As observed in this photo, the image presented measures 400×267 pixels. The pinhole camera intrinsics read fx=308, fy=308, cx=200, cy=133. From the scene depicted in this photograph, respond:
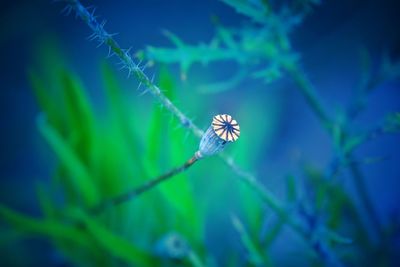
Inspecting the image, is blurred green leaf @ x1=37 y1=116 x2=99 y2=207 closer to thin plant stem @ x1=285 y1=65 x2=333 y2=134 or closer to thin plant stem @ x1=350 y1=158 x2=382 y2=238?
thin plant stem @ x1=285 y1=65 x2=333 y2=134

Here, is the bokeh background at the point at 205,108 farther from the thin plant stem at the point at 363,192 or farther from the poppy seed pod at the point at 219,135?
the poppy seed pod at the point at 219,135

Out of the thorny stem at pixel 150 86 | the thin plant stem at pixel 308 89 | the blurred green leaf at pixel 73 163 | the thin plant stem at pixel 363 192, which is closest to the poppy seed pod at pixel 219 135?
the thorny stem at pixel 150 86

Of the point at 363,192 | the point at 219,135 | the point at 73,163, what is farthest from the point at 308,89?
the point at 73,163

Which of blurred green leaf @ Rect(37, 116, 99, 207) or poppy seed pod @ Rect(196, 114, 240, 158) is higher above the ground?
blurred green leaf @ Rect(37, 116, 99, 207)

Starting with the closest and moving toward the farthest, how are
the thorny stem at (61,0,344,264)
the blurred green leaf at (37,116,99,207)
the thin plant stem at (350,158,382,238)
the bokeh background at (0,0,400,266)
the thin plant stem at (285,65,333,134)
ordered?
the thorny stem at (61,0,344,264) → the thin plant stem at (285,65,333,134) → the blurred green leaf at (37,116,99,207) → the thin plant stem at (350,158,382,238) → the bokeh background at (0,0,400,266)

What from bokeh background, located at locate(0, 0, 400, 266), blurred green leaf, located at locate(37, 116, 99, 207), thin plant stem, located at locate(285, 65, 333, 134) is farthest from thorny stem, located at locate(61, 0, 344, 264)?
blurred green leaf, located at locate(37, 116, 99, 207)

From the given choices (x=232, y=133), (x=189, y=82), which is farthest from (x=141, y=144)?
(x=232, y=133)

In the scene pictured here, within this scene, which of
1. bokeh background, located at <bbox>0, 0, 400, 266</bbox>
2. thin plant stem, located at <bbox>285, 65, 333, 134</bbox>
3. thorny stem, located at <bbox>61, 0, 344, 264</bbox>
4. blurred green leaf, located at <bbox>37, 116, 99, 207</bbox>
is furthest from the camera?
bokeh background, located at <bbox>0, 0, 400, 266</bbox>
